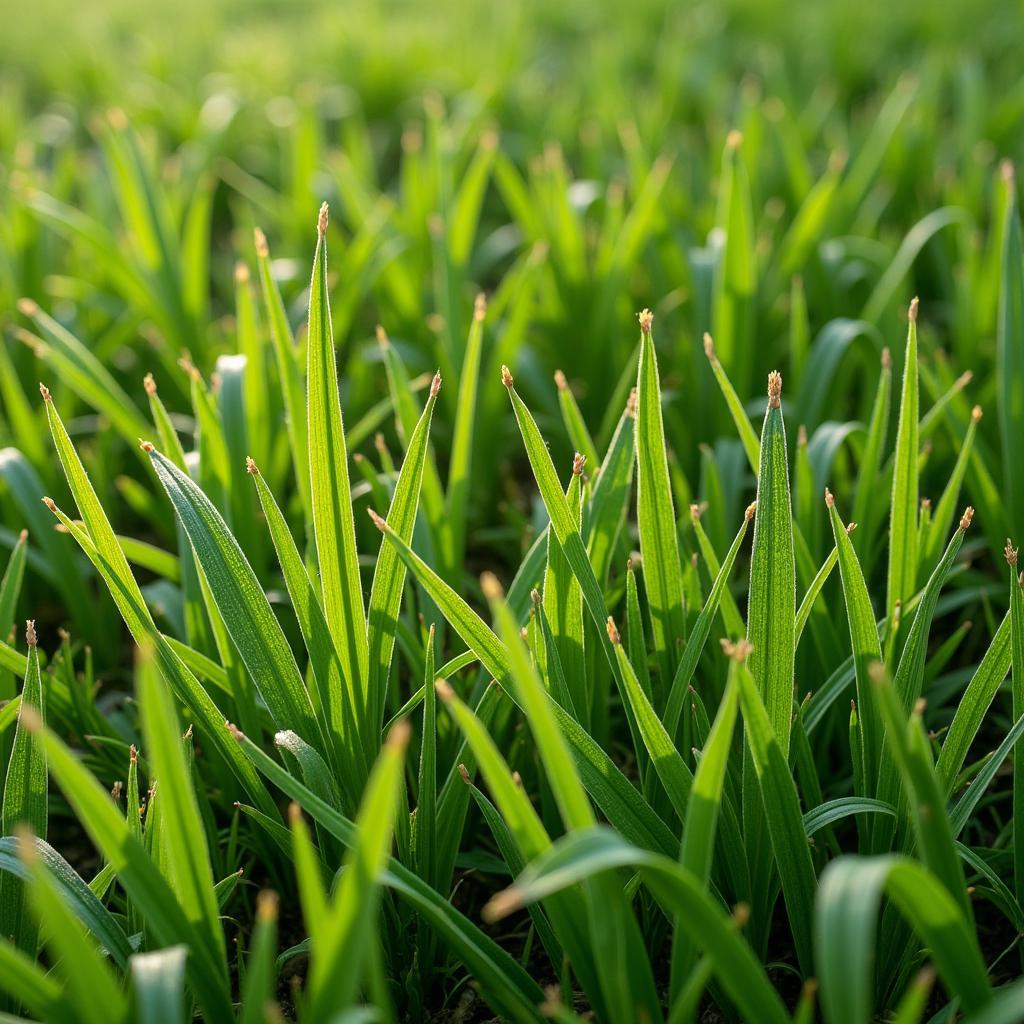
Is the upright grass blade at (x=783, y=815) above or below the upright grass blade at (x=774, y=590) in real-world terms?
below

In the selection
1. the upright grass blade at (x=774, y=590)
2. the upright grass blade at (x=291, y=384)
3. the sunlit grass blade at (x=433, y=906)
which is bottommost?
the sunlit grass blade at (x=433, y=906)

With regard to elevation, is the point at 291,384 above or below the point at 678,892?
above

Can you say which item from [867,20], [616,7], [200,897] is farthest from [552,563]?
[616,7]

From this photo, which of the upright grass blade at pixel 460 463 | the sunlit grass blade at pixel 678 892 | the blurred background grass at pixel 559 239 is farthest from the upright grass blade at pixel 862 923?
the upright grass blade at pixel 460 463

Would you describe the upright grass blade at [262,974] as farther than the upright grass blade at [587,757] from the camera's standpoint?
No

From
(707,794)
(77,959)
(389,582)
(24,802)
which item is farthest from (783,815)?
(24,802)

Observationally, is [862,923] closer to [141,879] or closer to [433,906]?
[433,906]

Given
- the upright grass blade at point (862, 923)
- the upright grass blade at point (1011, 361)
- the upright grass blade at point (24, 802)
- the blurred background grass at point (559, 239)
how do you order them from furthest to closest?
the blurred background grass at point (559, 239) → the upright grass blade at point (1011, 361) → the upright grass blade at point (24, 802) → the upright grass blade at point (862, 923)

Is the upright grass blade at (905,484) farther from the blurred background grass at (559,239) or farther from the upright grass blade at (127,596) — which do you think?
the upright grass blade at (127,596)
